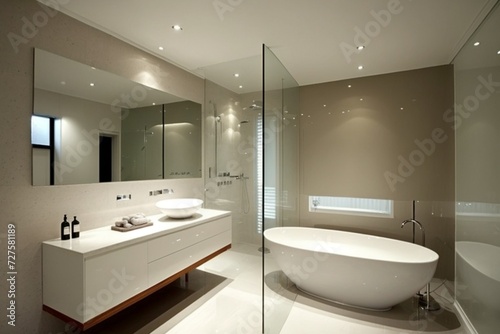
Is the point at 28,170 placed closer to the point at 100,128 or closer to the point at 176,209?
the point at 100,128

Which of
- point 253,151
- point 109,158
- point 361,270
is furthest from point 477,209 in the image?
point 109,158

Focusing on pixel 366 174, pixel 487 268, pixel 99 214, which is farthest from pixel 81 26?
pixel 487 268

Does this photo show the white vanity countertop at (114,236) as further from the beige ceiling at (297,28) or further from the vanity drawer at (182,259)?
the beige ceiling at (297,28)

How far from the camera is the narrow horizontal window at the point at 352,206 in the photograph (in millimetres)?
3348

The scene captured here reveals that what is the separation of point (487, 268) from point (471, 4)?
2.12 metres

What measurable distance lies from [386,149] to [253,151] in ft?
6.26

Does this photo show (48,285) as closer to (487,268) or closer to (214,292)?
(214,292)

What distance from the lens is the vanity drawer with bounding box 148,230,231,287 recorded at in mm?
2117

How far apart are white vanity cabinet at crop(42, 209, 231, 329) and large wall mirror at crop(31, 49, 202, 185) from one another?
608 mm

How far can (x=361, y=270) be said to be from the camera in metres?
2.27

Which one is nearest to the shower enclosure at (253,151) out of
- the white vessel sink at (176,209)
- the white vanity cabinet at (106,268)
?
the white vessel sink at (176,209)

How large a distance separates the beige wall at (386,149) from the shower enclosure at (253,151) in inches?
15.6

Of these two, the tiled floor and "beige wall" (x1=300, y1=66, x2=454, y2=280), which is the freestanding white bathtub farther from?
"beige wall" (x1=300, y1=66, x2=454, y2=280)

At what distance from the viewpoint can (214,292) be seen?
2.79m
